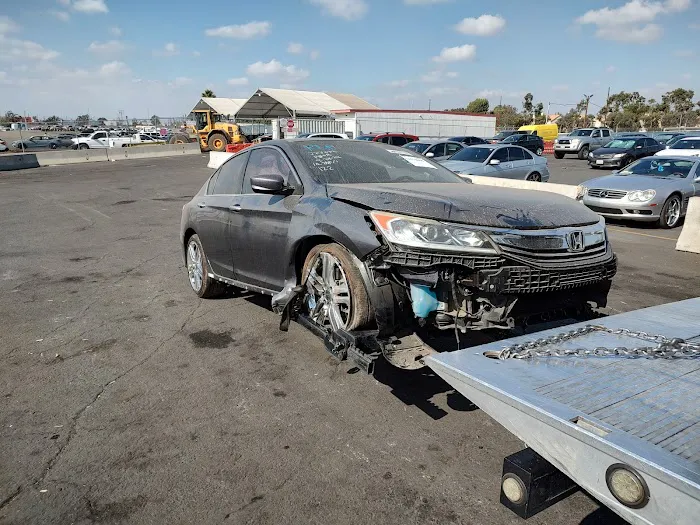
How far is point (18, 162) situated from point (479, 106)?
321ft

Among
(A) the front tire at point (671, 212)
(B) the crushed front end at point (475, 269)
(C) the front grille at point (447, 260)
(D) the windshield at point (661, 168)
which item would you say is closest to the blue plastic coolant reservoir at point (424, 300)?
(B) the crushed front end at point (475, 269)

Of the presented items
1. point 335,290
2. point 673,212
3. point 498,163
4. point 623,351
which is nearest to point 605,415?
point 623,351

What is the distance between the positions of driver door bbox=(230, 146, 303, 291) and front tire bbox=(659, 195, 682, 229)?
916cm

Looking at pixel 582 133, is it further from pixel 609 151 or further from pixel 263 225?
pixel 263 225

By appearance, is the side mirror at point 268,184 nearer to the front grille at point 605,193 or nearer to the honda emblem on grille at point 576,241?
the honda emblem on grille at point 576,241

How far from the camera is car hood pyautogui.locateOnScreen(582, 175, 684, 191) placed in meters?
10.9

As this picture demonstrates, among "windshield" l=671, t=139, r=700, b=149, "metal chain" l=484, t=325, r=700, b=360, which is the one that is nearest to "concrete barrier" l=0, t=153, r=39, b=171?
"windshield" l=671, t=139, r=700, b=149

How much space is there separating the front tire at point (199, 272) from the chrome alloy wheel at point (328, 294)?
1992 millimetres

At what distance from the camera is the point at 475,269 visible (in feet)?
9.94

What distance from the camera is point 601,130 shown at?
37.5m

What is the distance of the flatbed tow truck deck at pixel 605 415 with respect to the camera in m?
1.59

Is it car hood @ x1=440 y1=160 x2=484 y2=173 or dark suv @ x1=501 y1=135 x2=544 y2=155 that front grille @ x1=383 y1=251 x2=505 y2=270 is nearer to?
car hood @ x1=440 y1=160 x2=484 y2=173

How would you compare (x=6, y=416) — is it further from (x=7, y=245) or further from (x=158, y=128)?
(x=158, y=128)

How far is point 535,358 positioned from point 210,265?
3.81 metres
